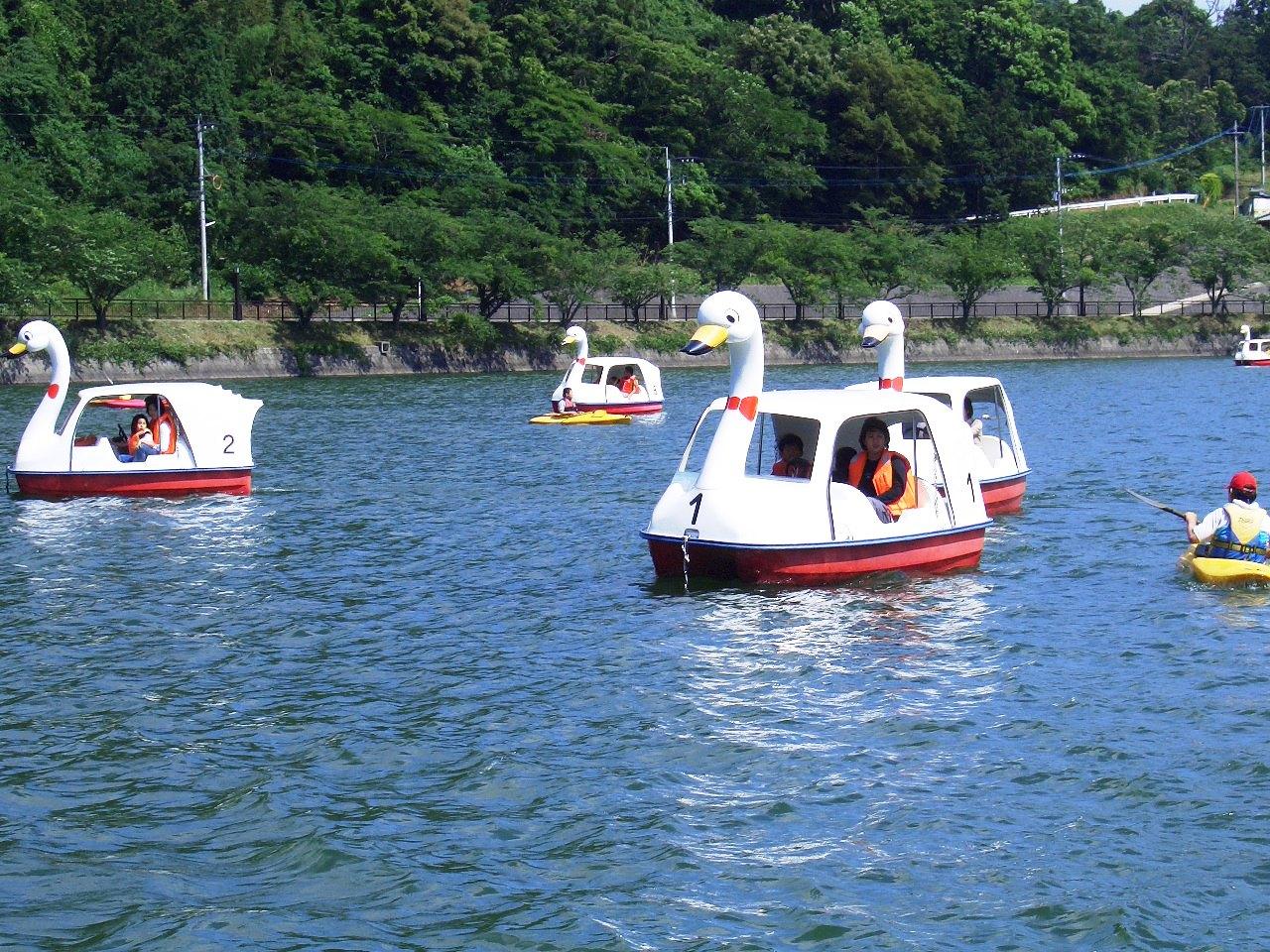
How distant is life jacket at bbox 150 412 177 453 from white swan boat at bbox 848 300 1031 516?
1150cm

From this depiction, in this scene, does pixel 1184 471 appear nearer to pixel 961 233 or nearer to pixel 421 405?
pixel 421 405

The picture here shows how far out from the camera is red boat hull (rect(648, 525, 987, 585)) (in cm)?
1973

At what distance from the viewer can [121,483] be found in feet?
95.2

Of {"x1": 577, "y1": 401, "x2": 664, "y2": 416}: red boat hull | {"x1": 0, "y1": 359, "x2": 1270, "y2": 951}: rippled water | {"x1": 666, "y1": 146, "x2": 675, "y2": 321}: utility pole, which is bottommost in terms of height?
{"x1": 0, "y1": 359, "x2": 1270, "y2": 951}: rippled water

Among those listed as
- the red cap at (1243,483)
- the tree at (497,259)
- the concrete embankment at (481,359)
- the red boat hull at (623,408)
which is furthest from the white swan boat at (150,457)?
the tree at (497,259)

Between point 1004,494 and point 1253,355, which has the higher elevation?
point 1253,355

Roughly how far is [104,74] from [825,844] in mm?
86518

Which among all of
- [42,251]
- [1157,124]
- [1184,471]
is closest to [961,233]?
[1157,124]

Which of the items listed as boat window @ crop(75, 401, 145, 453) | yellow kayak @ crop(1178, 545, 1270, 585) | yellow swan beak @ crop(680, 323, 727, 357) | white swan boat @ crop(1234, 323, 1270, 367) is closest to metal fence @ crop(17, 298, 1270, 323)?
white swan boat @ crop(1234, 323, 1270, 367)

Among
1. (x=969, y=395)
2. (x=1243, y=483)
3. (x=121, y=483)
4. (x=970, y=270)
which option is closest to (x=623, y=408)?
(x=969, y=395)

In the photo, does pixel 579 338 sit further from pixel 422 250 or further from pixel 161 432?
pixel 422 250

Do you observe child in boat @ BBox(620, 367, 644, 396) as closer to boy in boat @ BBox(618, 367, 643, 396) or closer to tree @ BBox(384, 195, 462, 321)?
boy in boat @ BBox(618, 367, 643, 396)

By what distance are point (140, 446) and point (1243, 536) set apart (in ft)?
58.8

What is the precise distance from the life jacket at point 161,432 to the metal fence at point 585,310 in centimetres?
3824
